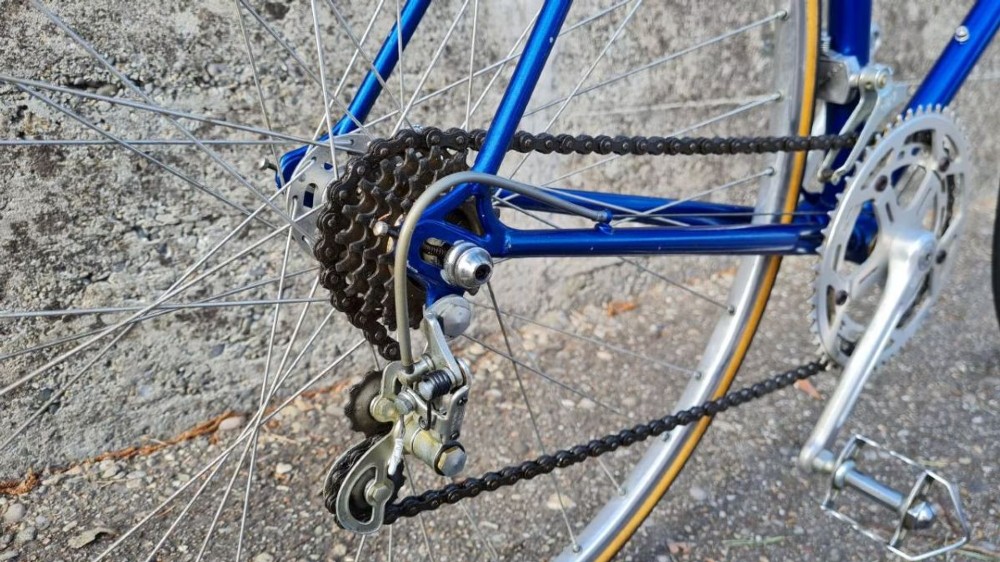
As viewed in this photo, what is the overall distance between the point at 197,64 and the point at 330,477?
2.93 ft

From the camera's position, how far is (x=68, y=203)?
4.57 feet

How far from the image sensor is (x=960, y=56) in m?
1.33

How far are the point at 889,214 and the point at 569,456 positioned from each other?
66cm

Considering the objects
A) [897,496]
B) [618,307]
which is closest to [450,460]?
[897,496]

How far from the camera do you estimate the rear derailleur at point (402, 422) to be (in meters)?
0.86

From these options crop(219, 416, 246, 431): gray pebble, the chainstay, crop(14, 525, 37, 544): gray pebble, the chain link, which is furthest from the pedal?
crop(14, 525, 37, 544): gray pebble

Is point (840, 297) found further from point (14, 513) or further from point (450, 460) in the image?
point (14, 513)

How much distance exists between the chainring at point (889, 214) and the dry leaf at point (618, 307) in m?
0.85

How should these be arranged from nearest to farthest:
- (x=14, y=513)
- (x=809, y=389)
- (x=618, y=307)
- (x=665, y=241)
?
(x=665, y=241) < (x=14, y=513) < (x=809, y=389) < (x=618, y=307)

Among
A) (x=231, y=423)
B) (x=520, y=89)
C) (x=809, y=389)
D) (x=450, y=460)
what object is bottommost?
(x=809, y=389)

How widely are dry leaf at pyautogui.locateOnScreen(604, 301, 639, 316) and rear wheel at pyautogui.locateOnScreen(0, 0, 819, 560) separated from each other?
255mm

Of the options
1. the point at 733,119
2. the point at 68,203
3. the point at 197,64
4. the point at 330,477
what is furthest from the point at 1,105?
the point at 733,119

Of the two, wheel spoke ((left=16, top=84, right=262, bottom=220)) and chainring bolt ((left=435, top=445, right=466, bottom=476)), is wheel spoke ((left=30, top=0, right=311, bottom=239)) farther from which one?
chainring bolt ((left=435, top=445, right=466, bottom=476))

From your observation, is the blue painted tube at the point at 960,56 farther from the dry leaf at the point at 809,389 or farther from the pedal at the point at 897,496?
the dry leaf at the point at 809,389
